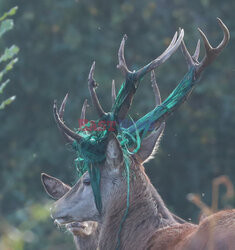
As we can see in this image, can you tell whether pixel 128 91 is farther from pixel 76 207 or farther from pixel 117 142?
pixel 76 207

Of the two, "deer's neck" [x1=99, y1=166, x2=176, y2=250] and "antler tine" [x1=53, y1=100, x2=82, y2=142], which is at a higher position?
"antler tine" [x1=53, y1=100, x2=82, y2=142]

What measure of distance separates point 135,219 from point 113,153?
0.43m

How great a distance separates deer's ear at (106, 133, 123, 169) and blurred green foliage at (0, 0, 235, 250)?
585 centimetres

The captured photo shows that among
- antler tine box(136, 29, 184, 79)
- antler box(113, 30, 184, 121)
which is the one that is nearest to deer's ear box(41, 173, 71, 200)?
antler box(113, 30, 184, 121)

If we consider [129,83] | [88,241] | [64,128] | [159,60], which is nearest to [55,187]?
[88,241]

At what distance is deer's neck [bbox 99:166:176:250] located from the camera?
175 inches

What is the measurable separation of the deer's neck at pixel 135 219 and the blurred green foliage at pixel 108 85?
19.2 ft

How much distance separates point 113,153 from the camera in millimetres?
4418

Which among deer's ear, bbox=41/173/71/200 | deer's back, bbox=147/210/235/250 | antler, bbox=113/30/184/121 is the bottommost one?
deer's back, bbox=147/210/235/250

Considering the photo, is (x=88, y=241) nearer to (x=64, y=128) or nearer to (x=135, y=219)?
(x=135, y=219)

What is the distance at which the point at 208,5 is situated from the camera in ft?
36.2

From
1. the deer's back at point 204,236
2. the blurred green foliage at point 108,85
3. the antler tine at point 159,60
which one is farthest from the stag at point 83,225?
the blurred green foliage at point 108,85

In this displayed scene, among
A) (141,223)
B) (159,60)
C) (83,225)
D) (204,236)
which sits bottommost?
(204,236)

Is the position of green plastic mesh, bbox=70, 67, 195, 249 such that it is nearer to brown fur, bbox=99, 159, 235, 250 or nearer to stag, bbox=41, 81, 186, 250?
brown fur, bbox=99, 159, 235, 250
